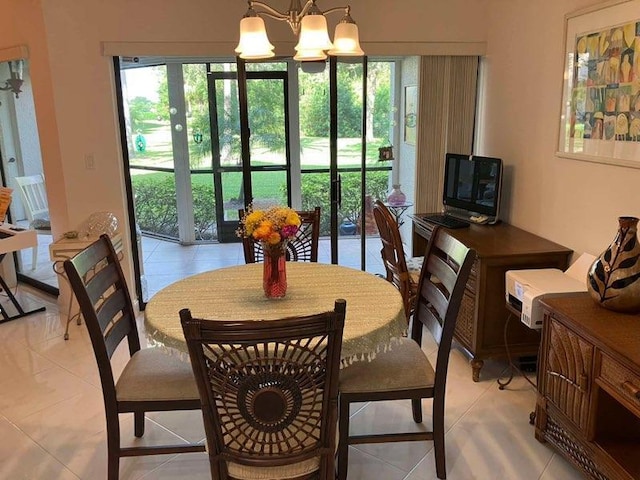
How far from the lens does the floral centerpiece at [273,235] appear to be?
2.15 meters

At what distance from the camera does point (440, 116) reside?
4.04 m

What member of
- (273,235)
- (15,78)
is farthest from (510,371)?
(15,78)

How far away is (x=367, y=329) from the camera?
196cm

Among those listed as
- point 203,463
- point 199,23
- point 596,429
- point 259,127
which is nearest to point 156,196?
point 259,127

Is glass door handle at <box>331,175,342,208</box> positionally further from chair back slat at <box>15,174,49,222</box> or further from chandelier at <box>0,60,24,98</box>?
chandelier at <box>0,60,24,98</box>

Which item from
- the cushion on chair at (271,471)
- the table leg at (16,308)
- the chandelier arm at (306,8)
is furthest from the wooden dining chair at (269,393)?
the table leg at (16,308)

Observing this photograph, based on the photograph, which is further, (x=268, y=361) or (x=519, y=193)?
(x=519, y=193)

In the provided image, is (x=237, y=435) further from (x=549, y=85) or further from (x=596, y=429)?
(x=549, y=85)

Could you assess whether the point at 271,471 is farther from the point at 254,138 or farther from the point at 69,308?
the point at 254,138

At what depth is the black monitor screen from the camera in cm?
349

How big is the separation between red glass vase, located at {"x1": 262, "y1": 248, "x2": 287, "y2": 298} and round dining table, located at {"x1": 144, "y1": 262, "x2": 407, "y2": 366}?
0.11ft

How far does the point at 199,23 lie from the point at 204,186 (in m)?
1.57

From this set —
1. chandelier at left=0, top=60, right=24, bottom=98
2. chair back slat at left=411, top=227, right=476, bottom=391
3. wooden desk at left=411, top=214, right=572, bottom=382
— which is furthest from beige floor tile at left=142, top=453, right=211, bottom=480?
chandelier at left=0, top=60, right=24, bottom=98

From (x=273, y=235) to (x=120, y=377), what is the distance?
33.8 inches
